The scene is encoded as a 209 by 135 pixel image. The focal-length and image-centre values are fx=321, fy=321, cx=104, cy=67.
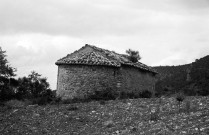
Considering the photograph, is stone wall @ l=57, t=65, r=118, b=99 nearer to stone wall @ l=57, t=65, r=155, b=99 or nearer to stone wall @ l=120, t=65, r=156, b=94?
stone wall @ l=57, t=65, r=155, b=99

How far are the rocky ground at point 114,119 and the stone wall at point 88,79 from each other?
6804mm

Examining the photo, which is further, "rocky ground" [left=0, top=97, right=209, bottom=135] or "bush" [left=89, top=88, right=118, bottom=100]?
"bush" [left=89, top=88, right=118, bottom=100]

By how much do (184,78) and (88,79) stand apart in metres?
→ 29.0

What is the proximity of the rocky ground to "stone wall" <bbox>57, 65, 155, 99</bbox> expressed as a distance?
680 cm

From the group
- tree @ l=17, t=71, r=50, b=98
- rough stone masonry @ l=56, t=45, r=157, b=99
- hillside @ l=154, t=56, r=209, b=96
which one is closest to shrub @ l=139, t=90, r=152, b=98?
rough stone masonry @ l=56, t=45, r=157, b=99

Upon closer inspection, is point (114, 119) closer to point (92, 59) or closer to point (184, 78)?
point (92, 59)

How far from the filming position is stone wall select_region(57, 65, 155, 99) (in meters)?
28.4

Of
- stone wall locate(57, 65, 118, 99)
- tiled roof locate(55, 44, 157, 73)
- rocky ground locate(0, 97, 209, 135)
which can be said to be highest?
tiled roof locate(55, 44, 157, 73)

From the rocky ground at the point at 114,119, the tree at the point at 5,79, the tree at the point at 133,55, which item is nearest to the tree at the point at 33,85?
the tree at the point at 5,79

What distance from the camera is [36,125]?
1741 cm

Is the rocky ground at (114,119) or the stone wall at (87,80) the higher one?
the stone wall at (87,80)

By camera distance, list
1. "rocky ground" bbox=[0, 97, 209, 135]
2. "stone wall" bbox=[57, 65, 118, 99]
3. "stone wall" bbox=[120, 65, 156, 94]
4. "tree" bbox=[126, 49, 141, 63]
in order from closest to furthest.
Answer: "rocky ground" bbox=[0, 97, 209, 135]
"stone wall" bbox=[57, 65, 118, 99]
"stone wall" bbox=[120, 65, 156, 94]
"tree" bbox=[126, 49, 141, 63]

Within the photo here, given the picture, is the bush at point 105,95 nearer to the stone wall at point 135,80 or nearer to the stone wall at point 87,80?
the stone wall at point 87,80

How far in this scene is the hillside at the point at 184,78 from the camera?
46062mm
